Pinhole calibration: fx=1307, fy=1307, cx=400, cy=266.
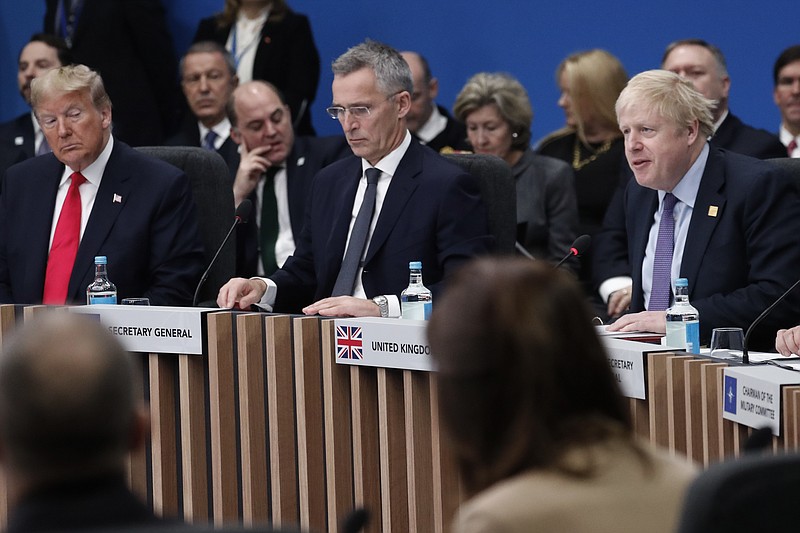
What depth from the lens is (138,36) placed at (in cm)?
711

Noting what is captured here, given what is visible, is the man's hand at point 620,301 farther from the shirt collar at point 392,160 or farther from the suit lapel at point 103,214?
the suit lapel at point 103,214

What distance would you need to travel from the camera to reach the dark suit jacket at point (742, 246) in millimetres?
3643

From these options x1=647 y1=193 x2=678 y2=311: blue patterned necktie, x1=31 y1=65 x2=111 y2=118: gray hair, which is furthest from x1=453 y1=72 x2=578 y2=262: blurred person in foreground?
x1=31 y1=65 x2=111 y2=118: gray hair

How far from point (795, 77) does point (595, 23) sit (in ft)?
4.26

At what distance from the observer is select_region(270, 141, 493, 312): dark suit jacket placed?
13.6 ft

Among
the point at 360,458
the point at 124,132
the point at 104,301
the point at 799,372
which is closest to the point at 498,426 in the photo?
the point at 799,372

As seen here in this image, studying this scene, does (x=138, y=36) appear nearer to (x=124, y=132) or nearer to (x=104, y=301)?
(x=124, y=132)

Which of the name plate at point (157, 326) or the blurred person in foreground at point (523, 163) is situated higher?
the blurred person in foreground at point (523, 163)

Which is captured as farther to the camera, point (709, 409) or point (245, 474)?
point (245, 474)

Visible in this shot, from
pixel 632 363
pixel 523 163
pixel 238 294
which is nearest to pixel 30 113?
pixel 523 163

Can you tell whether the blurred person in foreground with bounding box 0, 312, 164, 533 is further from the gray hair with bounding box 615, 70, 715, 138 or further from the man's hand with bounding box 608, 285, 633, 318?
the man's hand with bounding box 608, 285, 633, 318

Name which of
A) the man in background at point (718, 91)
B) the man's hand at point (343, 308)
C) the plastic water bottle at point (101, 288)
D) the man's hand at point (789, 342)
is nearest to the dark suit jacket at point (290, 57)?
the man in background at point (718, 91)

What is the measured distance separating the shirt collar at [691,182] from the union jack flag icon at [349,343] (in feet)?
4.08

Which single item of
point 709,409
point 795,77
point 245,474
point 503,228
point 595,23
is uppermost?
point 595,23
